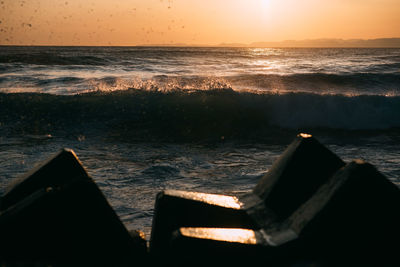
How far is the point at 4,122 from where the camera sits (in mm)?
7207

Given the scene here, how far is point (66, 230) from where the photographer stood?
137 cm

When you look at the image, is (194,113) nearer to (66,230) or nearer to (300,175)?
(300,175)

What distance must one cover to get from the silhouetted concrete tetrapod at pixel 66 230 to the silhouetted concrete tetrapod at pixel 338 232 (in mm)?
293

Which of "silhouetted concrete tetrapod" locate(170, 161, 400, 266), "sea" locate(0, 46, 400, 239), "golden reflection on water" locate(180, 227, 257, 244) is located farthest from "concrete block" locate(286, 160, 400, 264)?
"sea" locate(0, 46, 400, 239)

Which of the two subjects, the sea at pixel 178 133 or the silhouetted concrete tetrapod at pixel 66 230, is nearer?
the silhouetted concrete tetrapod at pixel 66 230

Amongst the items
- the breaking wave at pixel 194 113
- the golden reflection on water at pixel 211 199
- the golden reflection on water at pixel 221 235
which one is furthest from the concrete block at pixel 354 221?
the breaking wave at pixel 194 113

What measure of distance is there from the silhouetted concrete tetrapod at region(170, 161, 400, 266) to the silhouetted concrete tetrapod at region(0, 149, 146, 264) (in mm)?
293

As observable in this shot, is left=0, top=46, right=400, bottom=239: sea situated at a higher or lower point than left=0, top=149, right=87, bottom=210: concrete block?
lower

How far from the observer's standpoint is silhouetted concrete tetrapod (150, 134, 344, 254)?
1576 mm

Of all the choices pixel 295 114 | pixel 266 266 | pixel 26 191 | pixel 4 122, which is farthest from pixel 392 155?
pixel 4 122

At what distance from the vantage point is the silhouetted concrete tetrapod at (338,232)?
1.33 metres

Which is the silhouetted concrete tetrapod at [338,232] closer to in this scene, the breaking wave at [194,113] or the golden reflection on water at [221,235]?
the golden reflection on water at [221,235]

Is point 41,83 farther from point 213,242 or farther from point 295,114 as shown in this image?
point 213,242

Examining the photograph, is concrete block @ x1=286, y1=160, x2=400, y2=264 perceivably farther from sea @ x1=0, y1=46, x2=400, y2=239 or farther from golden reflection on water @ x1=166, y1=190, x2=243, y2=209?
sea @ x1=0, y1=46, x2=400, y2=239
